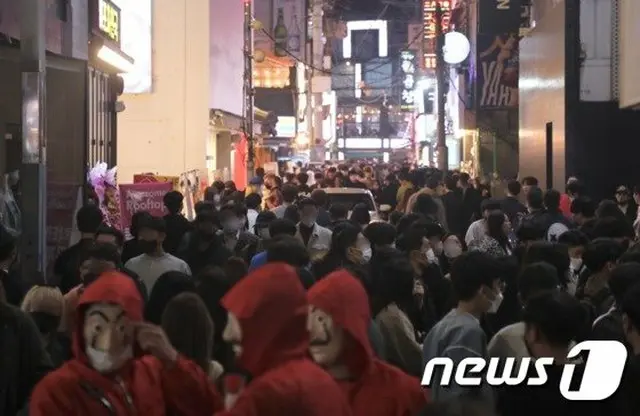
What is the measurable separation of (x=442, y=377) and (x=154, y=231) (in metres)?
4.54

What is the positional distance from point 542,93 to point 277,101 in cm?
2948

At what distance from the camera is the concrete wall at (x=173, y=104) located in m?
28.0

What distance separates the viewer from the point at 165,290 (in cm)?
712

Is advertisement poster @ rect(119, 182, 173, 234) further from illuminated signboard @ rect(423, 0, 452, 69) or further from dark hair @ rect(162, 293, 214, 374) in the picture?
illuminated signboard @ rect(423, 0, 452, 69)

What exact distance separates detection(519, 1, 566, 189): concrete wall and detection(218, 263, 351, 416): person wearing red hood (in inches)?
738

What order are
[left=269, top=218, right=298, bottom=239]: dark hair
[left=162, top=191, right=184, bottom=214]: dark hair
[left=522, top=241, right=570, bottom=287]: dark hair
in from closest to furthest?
[left=522, top=241, right=570, bottom=287]: dark hair, [left=269, top=218, right=298, bottom=239]: dark hair, [left=162, top=191, right=184, bottom=214]: dark hair

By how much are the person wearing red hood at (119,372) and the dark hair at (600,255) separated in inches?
146

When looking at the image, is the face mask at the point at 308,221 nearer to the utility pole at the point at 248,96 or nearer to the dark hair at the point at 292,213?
the dark hair at the point at 292,213

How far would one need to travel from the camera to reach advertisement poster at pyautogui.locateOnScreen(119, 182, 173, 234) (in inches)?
629

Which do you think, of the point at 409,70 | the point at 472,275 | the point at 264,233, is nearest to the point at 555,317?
the point at 472,275

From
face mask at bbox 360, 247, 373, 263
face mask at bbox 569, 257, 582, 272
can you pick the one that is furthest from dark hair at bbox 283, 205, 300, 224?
face mask at bbox 569, 257, 582, 272

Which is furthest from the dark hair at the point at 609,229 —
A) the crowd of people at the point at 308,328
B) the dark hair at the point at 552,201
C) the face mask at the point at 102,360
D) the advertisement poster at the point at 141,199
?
the advertisement poster at the point at 141,199

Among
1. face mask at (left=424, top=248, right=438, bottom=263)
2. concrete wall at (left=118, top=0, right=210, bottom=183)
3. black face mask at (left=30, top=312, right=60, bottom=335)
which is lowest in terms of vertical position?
black face mask at (left=30, top=312, right=60, bottom=335)

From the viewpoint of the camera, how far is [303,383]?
155 inches
